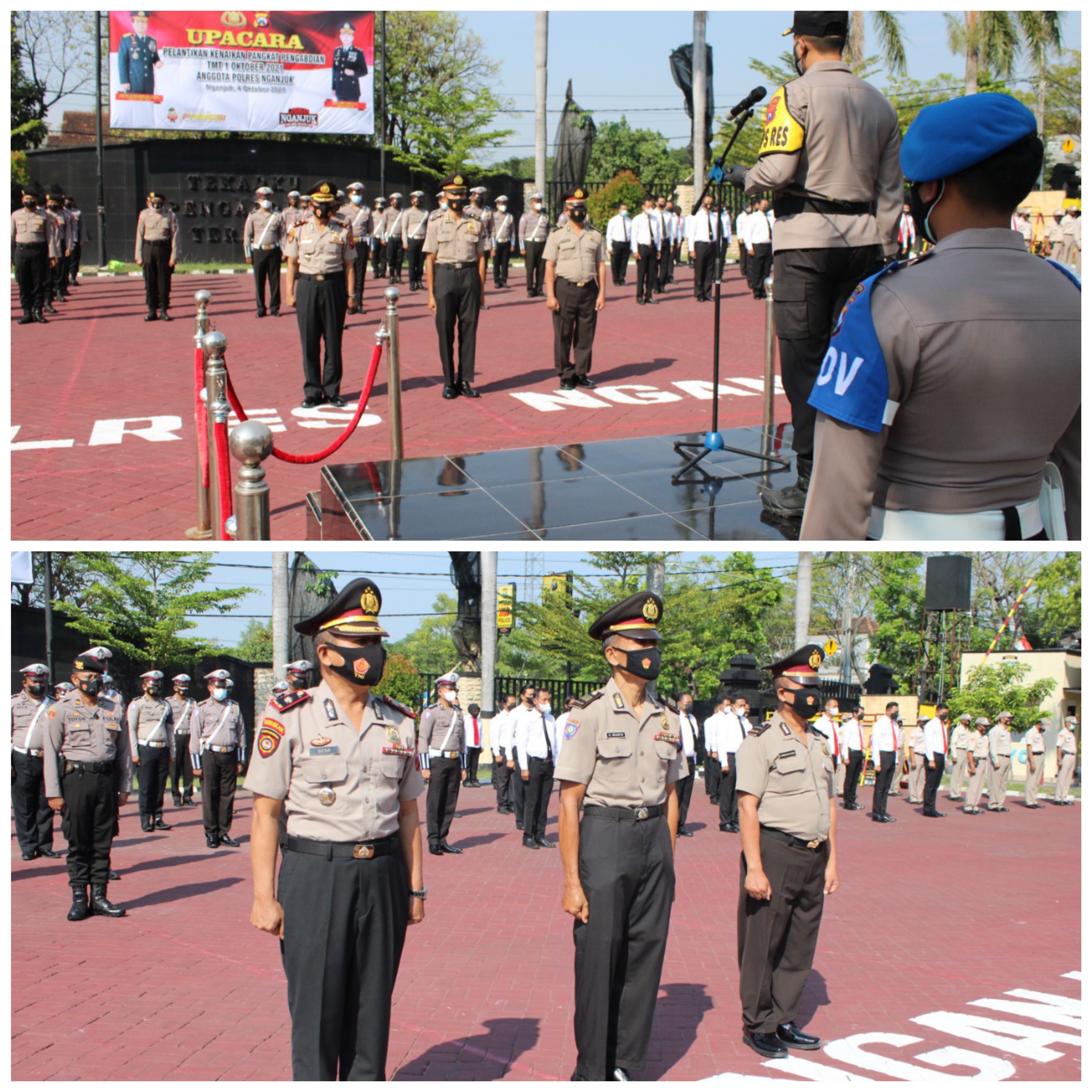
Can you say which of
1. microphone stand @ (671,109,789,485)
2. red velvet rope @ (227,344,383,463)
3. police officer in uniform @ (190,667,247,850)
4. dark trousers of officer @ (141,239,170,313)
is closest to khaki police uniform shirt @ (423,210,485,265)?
red velvet rope @ (227,344,383,463)

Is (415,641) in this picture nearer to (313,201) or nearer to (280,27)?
(280,27)

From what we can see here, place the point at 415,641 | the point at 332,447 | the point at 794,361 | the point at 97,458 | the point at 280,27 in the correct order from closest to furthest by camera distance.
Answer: the point at 794,361 → the point at 332,447 → the point at 97,458 → the point at 280,27 → the point at 415,641

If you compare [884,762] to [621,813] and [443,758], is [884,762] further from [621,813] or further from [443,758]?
[621,813]

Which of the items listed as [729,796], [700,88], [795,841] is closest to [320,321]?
[729,796]

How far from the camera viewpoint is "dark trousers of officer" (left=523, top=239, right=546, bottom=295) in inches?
836

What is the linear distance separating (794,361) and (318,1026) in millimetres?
3368

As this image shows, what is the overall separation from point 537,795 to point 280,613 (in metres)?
7.36

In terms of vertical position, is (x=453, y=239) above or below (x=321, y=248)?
above

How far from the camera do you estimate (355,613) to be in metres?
3.95

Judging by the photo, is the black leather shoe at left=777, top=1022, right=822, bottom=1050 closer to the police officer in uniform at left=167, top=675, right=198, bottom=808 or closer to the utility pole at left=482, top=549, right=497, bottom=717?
the police officer in uniform at left=167, top=675, right=198, bottom=808

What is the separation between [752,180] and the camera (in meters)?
4.63

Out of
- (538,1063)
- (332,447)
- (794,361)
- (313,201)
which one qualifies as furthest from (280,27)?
(538,1063)

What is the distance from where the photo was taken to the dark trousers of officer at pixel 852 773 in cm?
1483

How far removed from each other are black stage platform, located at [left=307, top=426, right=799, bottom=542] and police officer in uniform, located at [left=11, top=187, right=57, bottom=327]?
11.2 metres
